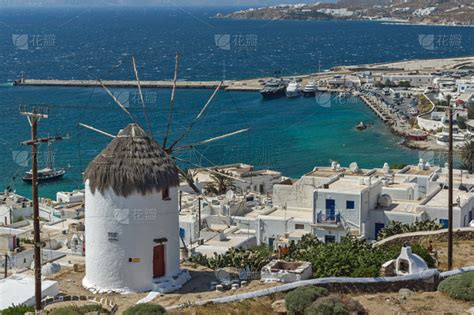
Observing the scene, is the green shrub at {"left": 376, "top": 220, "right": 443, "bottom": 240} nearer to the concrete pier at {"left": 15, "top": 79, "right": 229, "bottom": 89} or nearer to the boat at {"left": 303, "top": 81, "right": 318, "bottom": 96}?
the boat at {"left": 303, "top": 81, "right": 318, "bottom": 96}

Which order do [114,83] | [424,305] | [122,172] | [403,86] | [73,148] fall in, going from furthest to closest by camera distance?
[114,83]
[403,86]
[73,148]
[122,172]
[424,305]

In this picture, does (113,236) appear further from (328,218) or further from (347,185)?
(347,185)

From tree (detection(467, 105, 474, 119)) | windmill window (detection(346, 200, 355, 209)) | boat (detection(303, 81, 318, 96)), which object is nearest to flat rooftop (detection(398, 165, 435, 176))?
windmill window (detection(346, 200, 355, 209))

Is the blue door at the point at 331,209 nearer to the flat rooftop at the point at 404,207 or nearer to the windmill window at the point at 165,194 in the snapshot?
the flat rooftop at the point at 404,207

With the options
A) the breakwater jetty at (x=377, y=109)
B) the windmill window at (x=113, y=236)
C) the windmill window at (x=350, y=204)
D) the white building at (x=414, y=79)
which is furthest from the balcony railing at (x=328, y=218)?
the white building at (x=414, y=79)

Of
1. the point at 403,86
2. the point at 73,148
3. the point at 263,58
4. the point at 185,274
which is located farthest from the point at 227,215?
the point at 263,58

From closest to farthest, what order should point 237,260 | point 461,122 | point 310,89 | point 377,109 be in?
point 237,260 < point 461,122 < point 377,109 < point 310,89

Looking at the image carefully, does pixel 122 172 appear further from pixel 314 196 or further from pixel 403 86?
pixel 403 86

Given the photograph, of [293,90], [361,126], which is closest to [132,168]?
[361,126]
